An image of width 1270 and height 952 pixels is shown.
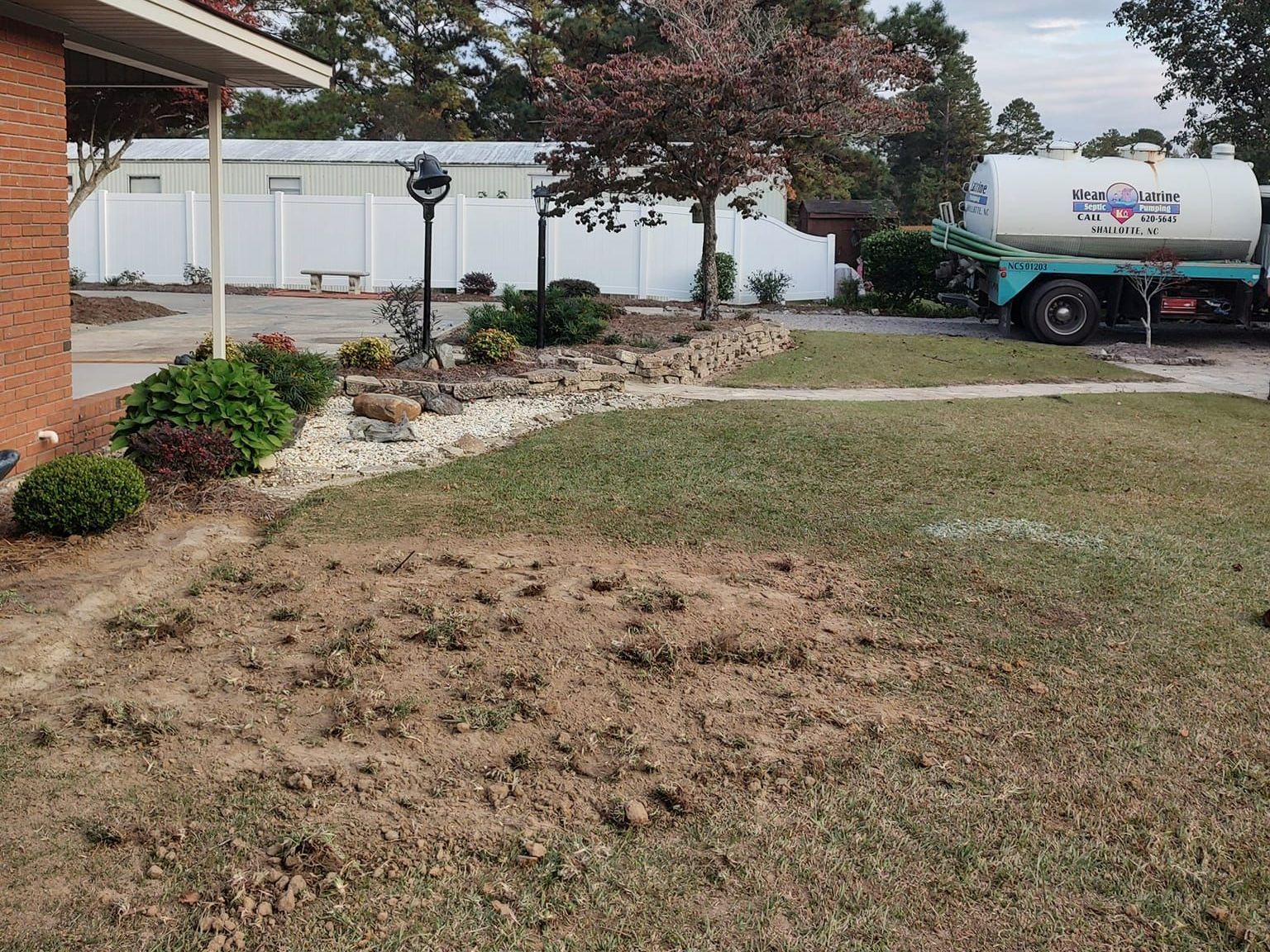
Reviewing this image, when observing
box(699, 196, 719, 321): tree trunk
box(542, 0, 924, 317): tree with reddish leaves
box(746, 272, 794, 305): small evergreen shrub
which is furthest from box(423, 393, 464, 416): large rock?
box(746, 272, 794, 305): small evergreen shrub

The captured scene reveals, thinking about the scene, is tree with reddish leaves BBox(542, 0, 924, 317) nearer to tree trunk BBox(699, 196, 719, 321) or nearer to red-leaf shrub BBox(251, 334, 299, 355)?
tree trunk BBox(699, 196, 719, 321)

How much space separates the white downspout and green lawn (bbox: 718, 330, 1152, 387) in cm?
562

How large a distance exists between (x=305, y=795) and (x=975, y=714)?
7.52ft

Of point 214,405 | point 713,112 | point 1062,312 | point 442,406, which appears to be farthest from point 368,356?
point 1062,312

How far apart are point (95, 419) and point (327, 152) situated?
22153 mm

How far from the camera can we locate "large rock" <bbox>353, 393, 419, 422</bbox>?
942 centimetres

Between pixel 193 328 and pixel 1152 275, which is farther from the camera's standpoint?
pixel 1152 275

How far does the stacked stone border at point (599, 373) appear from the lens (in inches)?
418

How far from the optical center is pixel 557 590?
5383 millimetres

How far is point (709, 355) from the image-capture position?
1364 centimetres

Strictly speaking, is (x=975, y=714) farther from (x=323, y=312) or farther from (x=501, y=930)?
(x=323, y=312)

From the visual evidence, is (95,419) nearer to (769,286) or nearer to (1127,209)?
(1127,209)

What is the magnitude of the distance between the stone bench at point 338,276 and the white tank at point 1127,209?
11.7 m

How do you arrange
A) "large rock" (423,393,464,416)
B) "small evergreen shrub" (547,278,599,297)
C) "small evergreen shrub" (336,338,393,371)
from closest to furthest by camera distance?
"large rock" (423,393,464,416)
"small evergreen shrub" (336,338,393,371)
"small evergreen shrub" (547,278,599,297)
